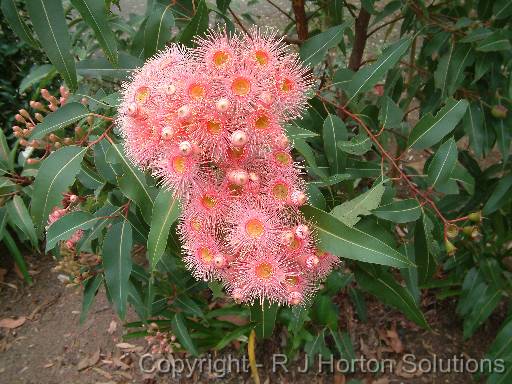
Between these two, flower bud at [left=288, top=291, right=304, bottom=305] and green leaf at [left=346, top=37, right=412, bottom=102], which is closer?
flower bud at [left=288, top=291, right=304, bottom=305]

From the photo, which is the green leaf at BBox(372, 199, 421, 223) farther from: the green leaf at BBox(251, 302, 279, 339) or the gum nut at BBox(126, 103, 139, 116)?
the gum nut at BBox(126, 103, 139, 116)

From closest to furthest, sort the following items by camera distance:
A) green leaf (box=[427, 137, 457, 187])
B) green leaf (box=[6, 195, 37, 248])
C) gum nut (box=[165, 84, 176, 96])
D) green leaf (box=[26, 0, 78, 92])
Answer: green leaf (box=[26, 0, 78, 92]) → gum nut (box=[165, 84, 176, 96]) → green leaf (box=[427, 137, 457, 187]) → green leaf (box=[6, 195, 37, 248])

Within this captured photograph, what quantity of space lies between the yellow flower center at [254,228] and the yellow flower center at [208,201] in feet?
0.28

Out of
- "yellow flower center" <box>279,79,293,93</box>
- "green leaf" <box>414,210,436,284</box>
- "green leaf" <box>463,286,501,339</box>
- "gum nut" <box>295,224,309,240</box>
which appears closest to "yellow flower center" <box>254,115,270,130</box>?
"yellow flower center" <box>279,79,293,93</box>

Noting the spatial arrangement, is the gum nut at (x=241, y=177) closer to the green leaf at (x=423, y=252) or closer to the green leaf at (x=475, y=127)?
the green leaf at (x=423, y=252)

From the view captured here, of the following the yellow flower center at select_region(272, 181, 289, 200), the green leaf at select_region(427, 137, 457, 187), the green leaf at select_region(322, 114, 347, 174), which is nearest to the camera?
the yellow flower center at select_region(272, 181, 289, 200)

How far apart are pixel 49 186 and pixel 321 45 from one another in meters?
0.85

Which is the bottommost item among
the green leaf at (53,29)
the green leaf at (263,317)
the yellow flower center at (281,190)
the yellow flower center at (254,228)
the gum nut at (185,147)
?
the green leaf at (263,317)

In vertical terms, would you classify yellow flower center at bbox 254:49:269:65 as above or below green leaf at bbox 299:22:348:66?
above

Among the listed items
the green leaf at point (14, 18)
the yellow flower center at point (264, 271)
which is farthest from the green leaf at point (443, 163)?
the green leaf at point (14, 18)

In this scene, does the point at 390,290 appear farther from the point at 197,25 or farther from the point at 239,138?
the point at 197,25

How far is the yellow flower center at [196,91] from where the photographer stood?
3.09 feet

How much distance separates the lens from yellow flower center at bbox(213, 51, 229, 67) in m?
0.99

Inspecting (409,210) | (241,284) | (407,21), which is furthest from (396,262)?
(407,21)
